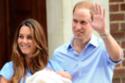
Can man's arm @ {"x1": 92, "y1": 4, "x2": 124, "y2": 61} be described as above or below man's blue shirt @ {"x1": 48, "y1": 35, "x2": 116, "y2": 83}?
above

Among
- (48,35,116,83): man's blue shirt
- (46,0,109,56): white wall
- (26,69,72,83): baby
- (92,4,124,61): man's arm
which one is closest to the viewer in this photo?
(26,69,72,83): baby

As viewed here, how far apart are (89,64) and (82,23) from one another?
1.08 ft

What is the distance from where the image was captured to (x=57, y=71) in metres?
4.34

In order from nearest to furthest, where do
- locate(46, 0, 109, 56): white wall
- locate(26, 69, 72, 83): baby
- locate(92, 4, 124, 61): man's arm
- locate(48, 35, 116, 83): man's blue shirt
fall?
locate(26, 69, 72, 83): baby < locate(92, 4, 124, 61): man's arm < locate(48, 35, 116, 83): man's blue shirt < locate(46, 0, 109, 56): white wall

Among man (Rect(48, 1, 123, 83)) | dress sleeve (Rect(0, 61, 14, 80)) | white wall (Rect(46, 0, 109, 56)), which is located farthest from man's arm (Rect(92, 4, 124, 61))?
white wall (Rect(46, 0, 109, 56))

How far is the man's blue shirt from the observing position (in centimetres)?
435

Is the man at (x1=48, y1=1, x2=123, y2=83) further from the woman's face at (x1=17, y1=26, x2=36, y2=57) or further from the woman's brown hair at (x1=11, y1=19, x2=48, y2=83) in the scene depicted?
the woman's face at (x1=17, y1=26, x2=36, y2=57)

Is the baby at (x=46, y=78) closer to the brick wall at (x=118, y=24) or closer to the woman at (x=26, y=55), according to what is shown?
the woman at (x=26, y=55)

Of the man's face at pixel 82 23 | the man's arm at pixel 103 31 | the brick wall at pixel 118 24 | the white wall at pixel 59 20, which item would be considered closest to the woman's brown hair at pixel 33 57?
the man's face at pixel 82 23

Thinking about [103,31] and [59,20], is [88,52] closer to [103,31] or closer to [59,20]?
[103,31]

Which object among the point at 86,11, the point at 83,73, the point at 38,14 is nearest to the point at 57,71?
the point at 83,73

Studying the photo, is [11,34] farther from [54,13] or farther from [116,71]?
[116,71]

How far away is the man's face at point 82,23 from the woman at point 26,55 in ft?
1.02

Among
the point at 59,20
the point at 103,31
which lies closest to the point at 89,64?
the point at 103,31
